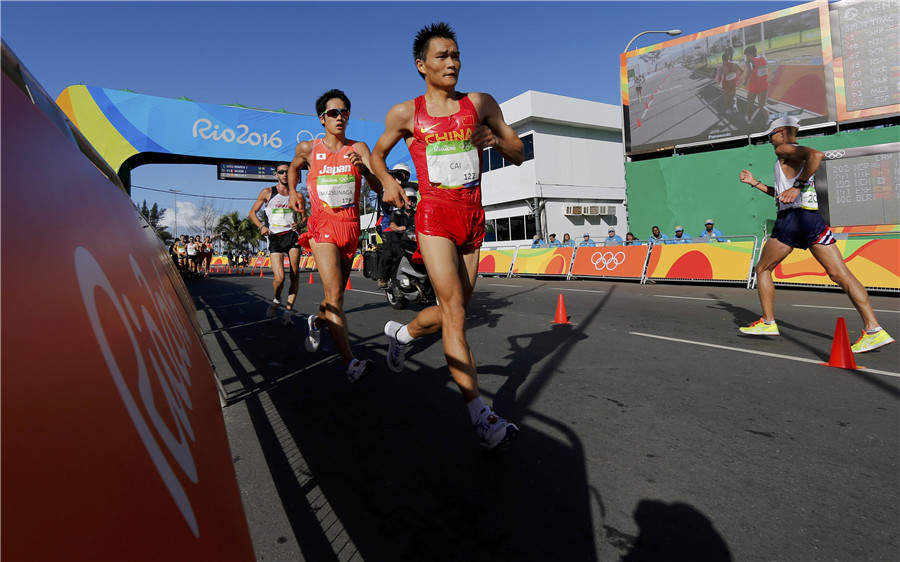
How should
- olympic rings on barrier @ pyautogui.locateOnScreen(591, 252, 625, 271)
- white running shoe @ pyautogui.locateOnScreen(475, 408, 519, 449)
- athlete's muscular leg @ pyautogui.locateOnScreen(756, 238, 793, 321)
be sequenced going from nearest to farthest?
white running shoe @ pyautogui.locateOnScreen(475, 408, 519, 449) → athlete's muscular leg @ pyautogui.locateOnScreen(756, 238, 793, 321) → olympic rings on barrier @ pyautogui.locateOnScreen(591, 252, 625, 271)

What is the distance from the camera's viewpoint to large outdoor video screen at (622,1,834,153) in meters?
17.5

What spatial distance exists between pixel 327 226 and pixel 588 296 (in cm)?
628

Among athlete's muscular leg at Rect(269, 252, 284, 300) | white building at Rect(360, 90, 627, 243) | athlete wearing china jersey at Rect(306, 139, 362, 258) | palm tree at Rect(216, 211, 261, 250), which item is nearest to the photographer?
athlete wearing china jersey at Rect(306, 139, 362, 258)

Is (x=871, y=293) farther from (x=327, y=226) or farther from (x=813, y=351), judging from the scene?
(x=327, y=226)

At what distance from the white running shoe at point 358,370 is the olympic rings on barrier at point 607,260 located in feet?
35.7

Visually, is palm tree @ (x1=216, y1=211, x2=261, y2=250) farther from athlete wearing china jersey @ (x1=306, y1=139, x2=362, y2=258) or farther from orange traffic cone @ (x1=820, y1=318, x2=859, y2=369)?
orange traffic cone @ (x1=820, y1=318, x2=859, y2=369)

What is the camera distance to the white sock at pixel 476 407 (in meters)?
2.35

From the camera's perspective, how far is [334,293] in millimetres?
3836

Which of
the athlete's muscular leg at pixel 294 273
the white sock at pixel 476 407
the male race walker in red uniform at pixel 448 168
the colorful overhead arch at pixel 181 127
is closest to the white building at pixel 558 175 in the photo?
the colorful overhead arch at pixel 181 127

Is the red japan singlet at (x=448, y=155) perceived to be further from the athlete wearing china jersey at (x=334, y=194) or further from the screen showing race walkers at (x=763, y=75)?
the screen showing race walkers at (x=763, y=75)

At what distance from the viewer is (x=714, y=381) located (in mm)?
3318

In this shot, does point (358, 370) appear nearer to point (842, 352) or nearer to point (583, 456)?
point (583, 456)

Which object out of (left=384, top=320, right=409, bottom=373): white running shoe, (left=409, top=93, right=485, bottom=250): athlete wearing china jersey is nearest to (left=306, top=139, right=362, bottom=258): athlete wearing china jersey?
(left=384, top=320, right=409, bottom=373): white running shoe

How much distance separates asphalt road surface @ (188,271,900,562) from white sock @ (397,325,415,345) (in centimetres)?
35
